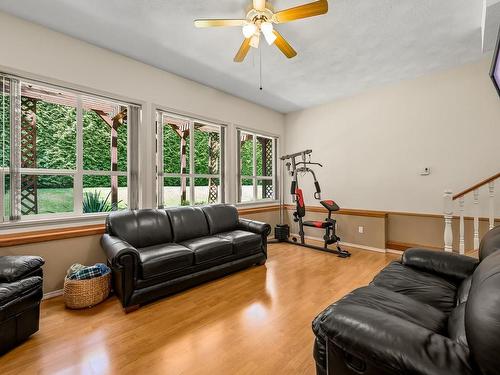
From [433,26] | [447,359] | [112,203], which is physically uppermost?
[433,26]

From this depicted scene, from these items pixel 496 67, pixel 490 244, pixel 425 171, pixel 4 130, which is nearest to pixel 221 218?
pixel 4 130

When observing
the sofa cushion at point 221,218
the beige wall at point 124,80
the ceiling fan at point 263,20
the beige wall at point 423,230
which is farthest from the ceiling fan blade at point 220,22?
the beige wall at point 423,230

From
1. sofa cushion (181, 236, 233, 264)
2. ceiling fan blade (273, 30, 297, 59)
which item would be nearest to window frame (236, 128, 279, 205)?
sofa cushion (181, 236, 233, 264)

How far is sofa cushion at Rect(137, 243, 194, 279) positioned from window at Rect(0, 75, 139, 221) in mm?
1086

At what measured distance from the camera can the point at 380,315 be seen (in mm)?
1093

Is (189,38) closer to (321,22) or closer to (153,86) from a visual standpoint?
(153,86)

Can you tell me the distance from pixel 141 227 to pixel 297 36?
9.73ft

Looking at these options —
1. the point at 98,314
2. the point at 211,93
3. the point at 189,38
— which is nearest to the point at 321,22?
the point at 189,38

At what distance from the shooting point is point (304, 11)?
200cm

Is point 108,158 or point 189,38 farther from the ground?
point 189,38

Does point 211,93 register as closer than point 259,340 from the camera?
No

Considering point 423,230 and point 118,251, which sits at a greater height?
point 118,251

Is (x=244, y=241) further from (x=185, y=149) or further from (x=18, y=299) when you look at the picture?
(x=18, y=299)

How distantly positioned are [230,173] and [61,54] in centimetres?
292
